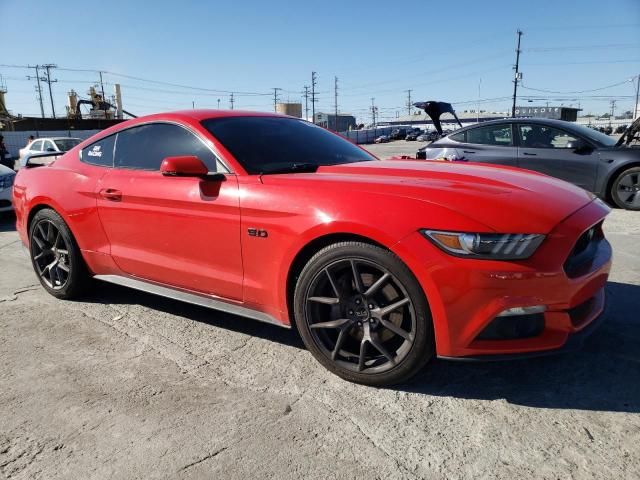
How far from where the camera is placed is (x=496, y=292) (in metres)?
2.13

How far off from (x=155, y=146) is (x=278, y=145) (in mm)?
877

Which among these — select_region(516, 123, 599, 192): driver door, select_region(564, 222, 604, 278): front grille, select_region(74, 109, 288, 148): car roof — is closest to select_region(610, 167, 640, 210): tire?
select_region(516, 123, 599, 192): driver door

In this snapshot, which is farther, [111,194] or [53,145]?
[53,145]

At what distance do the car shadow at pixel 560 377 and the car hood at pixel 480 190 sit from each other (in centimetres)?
68

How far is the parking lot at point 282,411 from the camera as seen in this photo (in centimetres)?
196

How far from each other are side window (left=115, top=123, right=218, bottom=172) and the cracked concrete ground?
116 cm

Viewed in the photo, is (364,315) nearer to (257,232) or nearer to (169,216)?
(257,232)

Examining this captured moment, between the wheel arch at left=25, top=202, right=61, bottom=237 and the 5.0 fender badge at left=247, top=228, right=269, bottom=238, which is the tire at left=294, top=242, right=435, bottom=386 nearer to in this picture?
the 5.0 fender badge at left=247, top=228, right=269, bottom=238

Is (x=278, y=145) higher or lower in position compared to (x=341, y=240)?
higher

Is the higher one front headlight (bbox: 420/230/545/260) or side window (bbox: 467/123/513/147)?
side window (bbox: 467/123/513/147)

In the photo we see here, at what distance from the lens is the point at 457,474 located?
188 cm

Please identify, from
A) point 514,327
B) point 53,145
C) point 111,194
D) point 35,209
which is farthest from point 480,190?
point 53,145

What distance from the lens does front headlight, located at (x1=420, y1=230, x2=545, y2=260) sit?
7.03 ft

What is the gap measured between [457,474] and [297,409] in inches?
31.5
